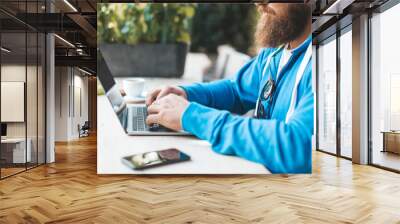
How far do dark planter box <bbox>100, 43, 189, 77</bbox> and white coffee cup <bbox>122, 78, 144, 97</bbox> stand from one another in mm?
76

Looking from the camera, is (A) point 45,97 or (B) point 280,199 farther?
(A) point 45,97

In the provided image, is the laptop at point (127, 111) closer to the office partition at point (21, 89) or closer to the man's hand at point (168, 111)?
the man's hand at point (168, 111)

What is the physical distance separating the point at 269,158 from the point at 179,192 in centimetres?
120

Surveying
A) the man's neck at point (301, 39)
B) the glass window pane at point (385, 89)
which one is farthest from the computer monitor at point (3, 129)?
the glass window pane at point (385, 89)

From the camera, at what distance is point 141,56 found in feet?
15.4

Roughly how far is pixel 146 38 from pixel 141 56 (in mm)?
231

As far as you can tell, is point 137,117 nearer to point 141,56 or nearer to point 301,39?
point 141,56

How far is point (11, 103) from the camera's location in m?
5.92

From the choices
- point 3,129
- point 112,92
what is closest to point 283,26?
point 112,92

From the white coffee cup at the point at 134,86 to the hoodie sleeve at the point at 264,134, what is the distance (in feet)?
2.10

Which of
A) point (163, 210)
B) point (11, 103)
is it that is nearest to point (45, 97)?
point (11, 103)

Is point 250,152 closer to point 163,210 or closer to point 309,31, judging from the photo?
point 163,210

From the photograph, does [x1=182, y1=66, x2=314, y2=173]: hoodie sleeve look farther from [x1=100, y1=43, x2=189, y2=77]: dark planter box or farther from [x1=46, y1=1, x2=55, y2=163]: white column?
[x1=46, y1=1, x2=55, y2=163]: white column

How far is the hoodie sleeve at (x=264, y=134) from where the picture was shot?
4.66 m
